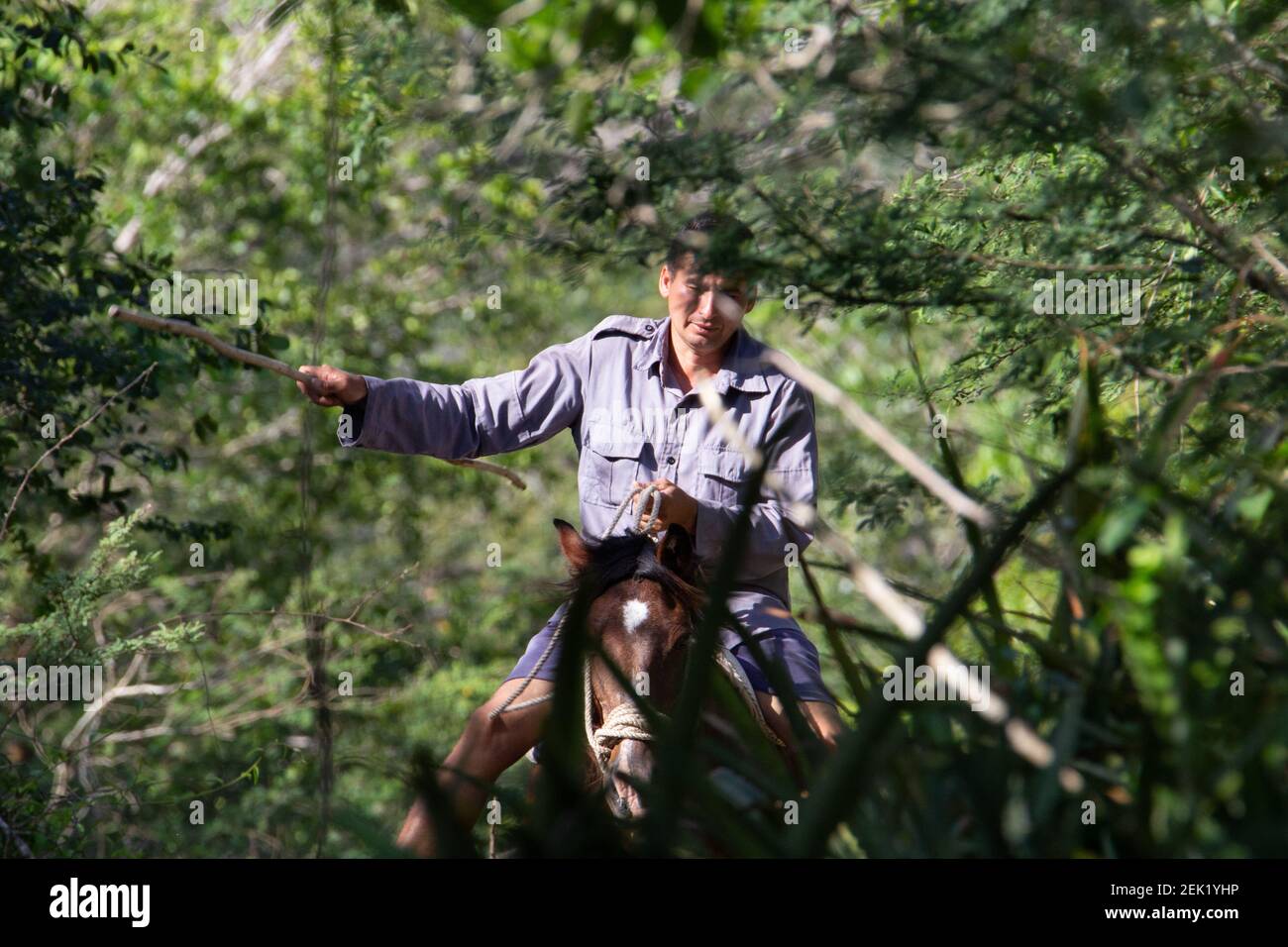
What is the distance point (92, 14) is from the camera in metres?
9.66

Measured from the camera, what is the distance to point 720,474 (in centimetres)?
402

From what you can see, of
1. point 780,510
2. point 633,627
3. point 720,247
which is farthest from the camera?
point 780,510

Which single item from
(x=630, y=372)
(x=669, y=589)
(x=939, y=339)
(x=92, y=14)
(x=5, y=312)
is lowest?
(x=669, y=589)

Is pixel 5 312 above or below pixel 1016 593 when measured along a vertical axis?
above

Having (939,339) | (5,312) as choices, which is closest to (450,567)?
(939,339)

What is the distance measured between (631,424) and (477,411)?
499 millimetres

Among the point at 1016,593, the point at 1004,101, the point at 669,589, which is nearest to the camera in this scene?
the point at 1004,101

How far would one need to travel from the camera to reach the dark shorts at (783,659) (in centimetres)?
363

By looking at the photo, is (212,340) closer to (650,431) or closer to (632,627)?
(632,627)

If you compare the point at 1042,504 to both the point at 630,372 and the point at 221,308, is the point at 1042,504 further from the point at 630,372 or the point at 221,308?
the point at 221,308

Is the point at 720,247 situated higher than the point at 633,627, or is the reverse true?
the point at 720,247

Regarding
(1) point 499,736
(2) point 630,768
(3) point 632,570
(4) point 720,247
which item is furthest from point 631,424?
(2) point 630,768

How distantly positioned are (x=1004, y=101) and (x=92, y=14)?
8761mm
